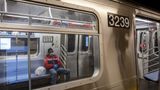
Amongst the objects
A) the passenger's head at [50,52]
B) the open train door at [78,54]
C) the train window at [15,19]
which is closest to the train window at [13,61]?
the train window at [15,19]

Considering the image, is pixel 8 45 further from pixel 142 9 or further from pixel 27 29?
pixel 142 9

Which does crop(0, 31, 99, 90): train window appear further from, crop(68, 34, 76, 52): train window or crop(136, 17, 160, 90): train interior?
crop(136, 17, 160, 90): train interior

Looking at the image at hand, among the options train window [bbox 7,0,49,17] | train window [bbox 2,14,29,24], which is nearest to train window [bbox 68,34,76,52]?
train window [bbox 7,0,49,17]

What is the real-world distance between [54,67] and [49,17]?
0.63m

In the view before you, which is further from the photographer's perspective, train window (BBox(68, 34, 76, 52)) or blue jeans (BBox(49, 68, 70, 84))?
train window (BBox(68, 34, 76, 52))

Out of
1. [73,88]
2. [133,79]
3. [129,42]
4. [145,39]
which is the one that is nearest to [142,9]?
[129,42]

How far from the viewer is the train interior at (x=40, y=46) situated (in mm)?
1976

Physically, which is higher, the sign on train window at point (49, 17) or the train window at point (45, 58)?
the sign on train window at point (49, 17)

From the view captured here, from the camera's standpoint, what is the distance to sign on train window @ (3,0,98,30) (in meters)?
1.93

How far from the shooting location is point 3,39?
1943 millimetres

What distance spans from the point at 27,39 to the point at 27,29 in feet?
0.54

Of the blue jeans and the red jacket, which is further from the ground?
the red jacket

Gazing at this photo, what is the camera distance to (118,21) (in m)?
3.06

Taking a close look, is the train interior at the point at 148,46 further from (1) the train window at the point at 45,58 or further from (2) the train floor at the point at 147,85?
(1) the train window at the point at 45,58
